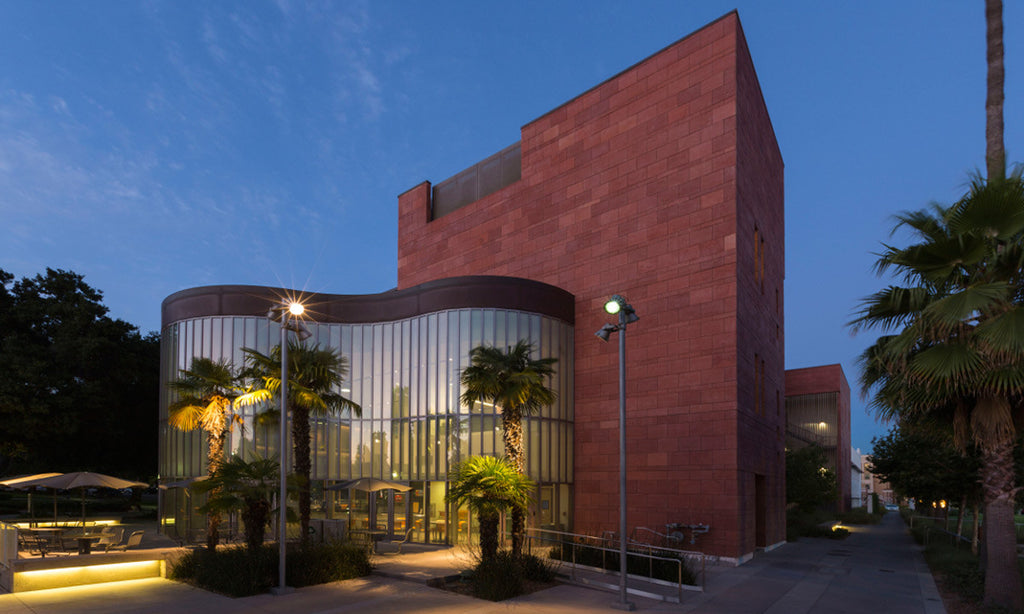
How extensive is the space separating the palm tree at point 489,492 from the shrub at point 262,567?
11.8ft

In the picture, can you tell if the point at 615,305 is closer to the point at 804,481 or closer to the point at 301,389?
the point at 301,389

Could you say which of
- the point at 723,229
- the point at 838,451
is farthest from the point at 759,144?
the point at 838,451

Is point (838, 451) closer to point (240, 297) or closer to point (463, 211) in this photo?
point (463, 211)

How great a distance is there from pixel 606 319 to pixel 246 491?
16.2 meters

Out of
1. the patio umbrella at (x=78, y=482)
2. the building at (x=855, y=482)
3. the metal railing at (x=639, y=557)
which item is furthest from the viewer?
the building at (x=855, y=482)

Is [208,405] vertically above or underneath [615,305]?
underneath

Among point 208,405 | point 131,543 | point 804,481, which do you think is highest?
point 208,405

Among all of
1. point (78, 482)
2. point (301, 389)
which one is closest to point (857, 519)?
point (301, 389)

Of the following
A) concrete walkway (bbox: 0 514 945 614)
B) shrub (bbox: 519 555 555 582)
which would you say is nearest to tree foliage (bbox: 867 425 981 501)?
concrete walkway (bbox: 0 514 945 614)

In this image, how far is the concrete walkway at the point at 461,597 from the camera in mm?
15109

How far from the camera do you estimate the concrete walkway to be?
15.1 metres

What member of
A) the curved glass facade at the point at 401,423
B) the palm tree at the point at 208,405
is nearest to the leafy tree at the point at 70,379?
the curved glass facade at the point at 401,423

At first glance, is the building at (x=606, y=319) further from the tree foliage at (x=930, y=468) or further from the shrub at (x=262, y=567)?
the shrub at (x=262, y=567)

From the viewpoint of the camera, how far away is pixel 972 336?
43.2 ft
